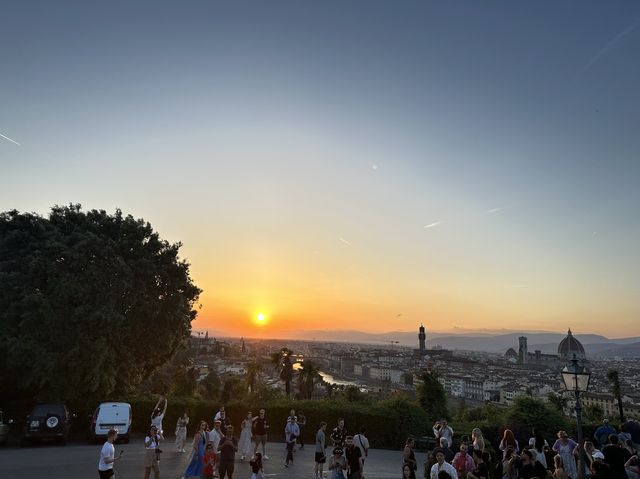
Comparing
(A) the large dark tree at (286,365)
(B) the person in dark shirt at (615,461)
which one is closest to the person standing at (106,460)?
(B) the person in dark shirt at (615,461)

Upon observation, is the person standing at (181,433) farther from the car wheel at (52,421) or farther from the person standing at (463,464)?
the person standing at (463,464)

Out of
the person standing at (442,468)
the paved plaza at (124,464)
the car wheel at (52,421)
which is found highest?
the person standing at (442,468)

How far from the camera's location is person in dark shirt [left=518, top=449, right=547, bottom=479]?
8984 mm

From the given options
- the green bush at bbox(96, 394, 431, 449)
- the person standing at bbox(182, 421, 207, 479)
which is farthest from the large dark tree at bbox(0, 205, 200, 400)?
the person standing at bbox(182, 421, 207, 479)

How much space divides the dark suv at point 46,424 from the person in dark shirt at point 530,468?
19.9 m

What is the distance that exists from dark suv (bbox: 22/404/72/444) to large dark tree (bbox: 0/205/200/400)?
1.94 m

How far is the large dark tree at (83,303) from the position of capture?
21.8 metres

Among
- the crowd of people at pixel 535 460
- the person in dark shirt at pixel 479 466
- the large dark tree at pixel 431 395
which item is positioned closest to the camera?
the crowd of people at pixel 535 460

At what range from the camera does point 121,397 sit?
79.3ft

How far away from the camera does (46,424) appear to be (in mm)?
19578

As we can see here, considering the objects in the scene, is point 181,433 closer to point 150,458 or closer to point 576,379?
point 150,458

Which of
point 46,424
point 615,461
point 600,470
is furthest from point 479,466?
point 46,424

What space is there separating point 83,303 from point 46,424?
19.4ft

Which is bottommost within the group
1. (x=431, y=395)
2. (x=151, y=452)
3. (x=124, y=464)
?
(x=431, y=395)
